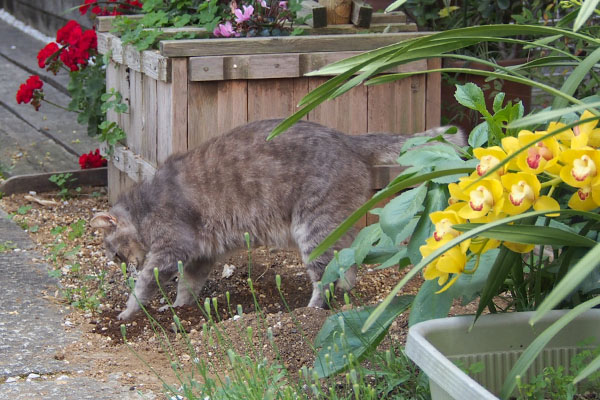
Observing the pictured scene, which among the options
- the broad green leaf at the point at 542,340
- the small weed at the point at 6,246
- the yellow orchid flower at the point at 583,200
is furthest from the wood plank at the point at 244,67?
the broad green leaf at the point at 542,340

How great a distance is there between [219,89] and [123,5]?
1926 millimetres

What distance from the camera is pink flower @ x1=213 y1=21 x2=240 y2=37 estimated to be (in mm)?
5055

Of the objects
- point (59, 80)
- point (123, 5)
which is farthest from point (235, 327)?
point (59, 80)

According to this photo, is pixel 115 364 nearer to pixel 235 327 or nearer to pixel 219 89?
pixel 235 327

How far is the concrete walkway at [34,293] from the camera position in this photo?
334 cm

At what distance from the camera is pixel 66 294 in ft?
14.8

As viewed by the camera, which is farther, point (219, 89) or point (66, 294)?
point (219, 89)

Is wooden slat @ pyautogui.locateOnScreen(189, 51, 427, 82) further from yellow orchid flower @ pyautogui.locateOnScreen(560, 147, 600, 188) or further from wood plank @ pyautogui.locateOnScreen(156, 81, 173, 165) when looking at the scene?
yellow orchid flower @ pyautogui.locateOnScreen(560, 147, 600, 188)

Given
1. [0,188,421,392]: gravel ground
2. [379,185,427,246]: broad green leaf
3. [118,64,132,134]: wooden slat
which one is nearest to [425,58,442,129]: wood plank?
[0,188,421,392]: gravel ground

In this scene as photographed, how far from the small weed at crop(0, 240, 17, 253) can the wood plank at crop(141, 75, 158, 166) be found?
3.22 feet

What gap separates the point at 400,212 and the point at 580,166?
61cm

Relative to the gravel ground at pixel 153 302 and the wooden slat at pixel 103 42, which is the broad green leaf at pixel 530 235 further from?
the wooden slat at pixel 103 42

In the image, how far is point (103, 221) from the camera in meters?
4.76

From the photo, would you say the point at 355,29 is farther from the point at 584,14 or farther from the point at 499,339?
the point at 584,14
